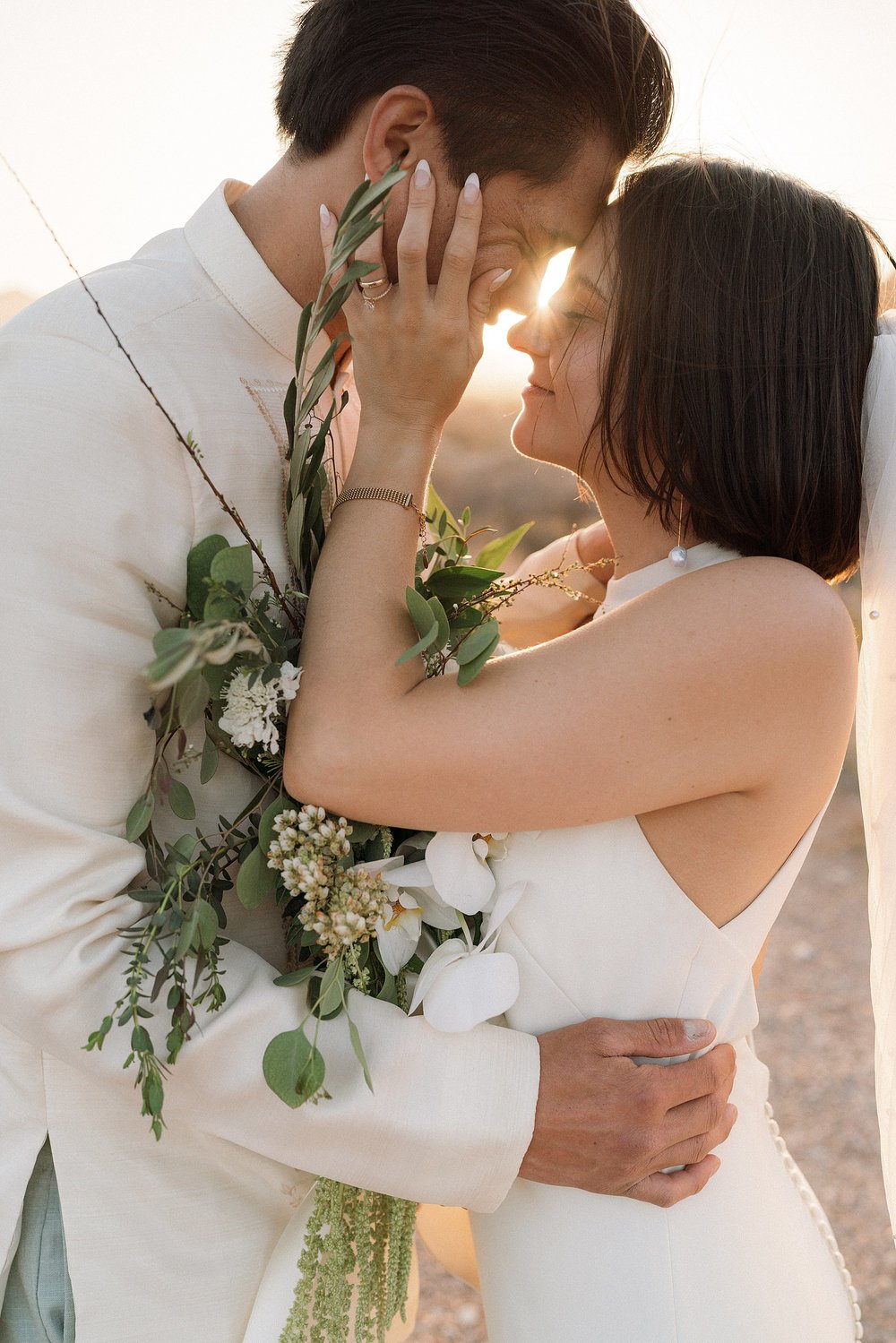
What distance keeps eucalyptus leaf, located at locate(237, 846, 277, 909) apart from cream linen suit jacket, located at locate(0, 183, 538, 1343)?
0.12 meters

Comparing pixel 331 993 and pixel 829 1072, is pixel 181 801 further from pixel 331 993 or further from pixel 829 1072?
pixel 829 1072

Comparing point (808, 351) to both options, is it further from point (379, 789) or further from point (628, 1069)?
point (628, 1069)

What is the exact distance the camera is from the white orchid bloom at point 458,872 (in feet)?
5.88

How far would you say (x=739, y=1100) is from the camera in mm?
2023

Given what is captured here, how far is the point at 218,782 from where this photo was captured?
5.97ft

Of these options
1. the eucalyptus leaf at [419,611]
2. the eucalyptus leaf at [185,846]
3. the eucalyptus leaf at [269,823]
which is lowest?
the eucalyptus leaf at [269,823]

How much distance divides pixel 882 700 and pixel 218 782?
4.15ft

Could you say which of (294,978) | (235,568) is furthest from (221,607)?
(294,978)

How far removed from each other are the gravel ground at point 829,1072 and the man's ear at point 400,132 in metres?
4.49

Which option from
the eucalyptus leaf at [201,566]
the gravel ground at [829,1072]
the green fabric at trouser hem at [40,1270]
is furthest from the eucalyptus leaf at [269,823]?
the gravel ground at [829,1072]

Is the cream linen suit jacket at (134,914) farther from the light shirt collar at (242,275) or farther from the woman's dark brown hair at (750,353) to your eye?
the woman's dark brown hair at (750,353)

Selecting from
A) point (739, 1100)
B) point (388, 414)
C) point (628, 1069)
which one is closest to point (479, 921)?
point (628, 1069)

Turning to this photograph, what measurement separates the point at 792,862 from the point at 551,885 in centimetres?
44

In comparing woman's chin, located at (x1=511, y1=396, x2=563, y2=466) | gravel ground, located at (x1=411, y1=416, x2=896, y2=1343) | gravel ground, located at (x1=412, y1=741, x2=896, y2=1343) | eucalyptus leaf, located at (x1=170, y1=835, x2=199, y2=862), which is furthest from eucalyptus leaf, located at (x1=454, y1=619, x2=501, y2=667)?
gravel ground, located at (x1=412, y1=741, x2=896, y2=1343)
